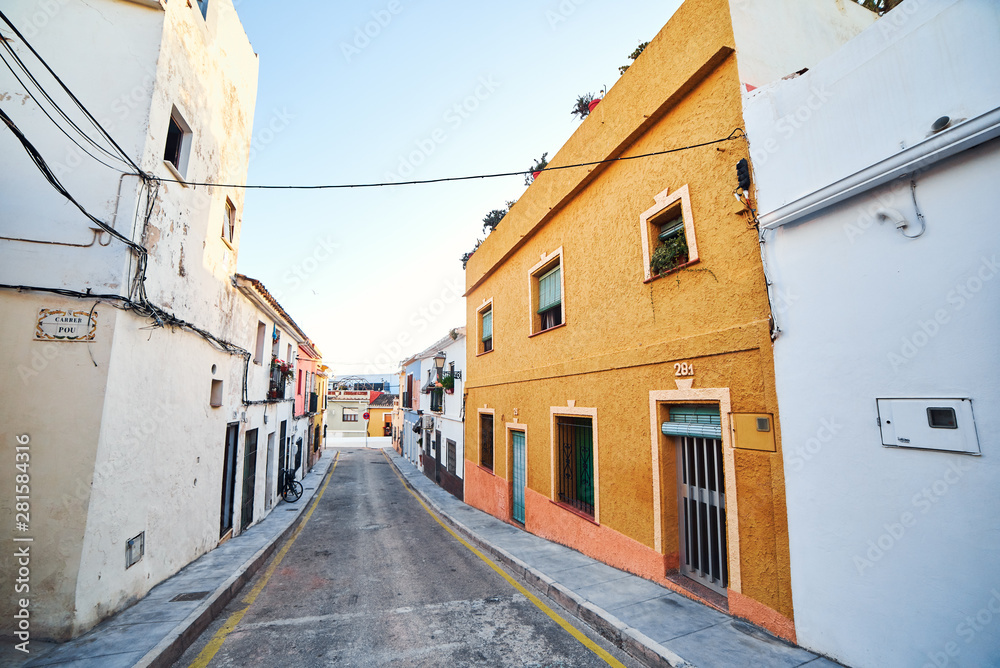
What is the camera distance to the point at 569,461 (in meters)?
8.03

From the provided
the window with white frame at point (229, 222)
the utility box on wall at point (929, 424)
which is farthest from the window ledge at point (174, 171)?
the utility box on wall at point (929, 424)

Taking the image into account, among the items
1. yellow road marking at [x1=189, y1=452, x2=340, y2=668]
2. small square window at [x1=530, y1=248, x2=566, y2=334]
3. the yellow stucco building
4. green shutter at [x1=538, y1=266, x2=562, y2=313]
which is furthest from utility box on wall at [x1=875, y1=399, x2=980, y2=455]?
yellow road marking at [x1=189, y1=452, x2=340, y2=668]

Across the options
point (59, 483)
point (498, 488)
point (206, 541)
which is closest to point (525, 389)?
point (498, 488)

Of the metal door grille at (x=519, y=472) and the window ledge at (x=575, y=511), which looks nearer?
the window ledge at (x=575, y=511)

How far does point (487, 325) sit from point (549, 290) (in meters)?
4.11

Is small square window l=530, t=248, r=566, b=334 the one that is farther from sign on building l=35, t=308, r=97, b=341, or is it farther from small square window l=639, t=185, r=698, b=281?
sign on building l=35, t=308, r=97, b=341

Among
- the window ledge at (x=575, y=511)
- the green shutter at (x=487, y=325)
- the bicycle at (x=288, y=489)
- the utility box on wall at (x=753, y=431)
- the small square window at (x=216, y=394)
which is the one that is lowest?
the bicycle at (x=288, y=489)

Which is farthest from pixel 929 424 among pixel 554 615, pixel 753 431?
pixel 554 615

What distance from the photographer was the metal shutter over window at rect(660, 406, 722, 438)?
16.1ft

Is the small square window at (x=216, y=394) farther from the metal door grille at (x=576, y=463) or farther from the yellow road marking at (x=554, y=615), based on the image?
the metal door grille at (x=576, y=463)

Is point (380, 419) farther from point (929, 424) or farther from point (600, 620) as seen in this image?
point (929, 424)

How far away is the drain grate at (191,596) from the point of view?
216 inches

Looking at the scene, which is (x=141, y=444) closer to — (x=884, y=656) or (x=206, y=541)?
(x=206, y=541)

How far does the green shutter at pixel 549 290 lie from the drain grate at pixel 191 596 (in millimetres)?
6945
